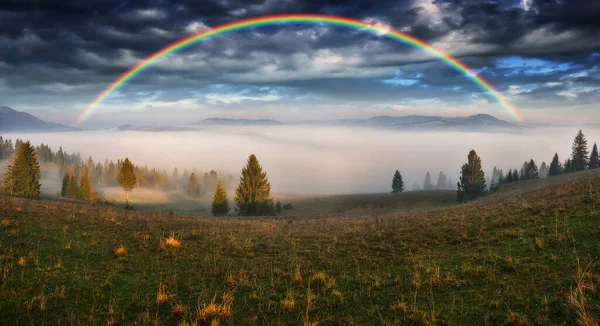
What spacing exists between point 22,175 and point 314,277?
79.0 meters

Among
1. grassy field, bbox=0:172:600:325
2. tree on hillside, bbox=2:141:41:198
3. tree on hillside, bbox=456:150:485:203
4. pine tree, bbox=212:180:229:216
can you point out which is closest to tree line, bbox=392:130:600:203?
tree on hillside, bbox=456:150:485:203

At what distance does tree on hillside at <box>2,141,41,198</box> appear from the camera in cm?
6212

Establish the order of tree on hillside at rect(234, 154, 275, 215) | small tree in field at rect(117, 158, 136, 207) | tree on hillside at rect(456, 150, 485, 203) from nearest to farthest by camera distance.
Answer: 1. tree on hillside at rect(234, 154, 275, 215)
2. small tree in field at rect(117, 158, 136, 207)
3. tree on hillside at rect(456, 150, 485, 203)

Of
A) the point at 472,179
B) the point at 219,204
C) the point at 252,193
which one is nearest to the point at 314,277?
the point at 252,193

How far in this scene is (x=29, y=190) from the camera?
64250mm

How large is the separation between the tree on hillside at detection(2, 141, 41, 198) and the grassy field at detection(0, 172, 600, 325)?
65957 mm

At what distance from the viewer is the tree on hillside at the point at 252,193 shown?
57.8 meters

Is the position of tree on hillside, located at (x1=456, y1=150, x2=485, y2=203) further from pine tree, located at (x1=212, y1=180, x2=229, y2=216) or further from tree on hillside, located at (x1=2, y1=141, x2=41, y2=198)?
tree on hillside, located at (x1=2, y1=141, x2=41, y2=198)

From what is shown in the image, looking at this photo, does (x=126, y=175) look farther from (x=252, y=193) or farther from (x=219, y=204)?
(x=252, y=193)

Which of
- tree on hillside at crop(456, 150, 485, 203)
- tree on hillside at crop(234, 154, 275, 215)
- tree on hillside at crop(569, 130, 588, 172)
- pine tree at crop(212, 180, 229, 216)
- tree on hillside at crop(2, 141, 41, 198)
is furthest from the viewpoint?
tree on hillside at crop(569, 130, 588, 172)

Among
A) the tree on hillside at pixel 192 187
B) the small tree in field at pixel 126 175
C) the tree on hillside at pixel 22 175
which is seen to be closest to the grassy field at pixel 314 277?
the small tree in field at pixel 126 175

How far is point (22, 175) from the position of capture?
2477 inches

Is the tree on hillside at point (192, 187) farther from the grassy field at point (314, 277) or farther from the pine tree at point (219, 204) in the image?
the grassy field at point (314, 277)

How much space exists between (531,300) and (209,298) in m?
7.43
